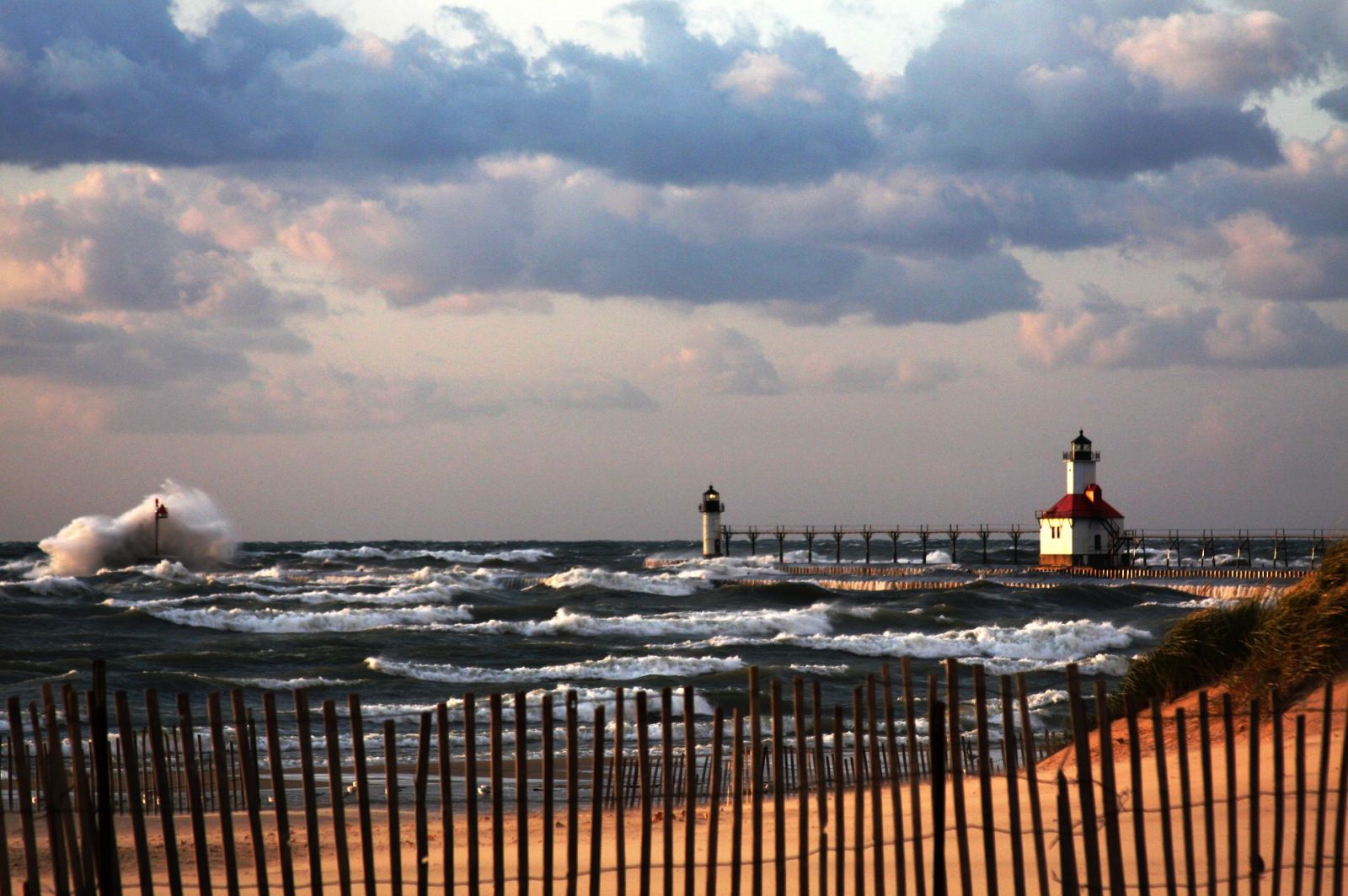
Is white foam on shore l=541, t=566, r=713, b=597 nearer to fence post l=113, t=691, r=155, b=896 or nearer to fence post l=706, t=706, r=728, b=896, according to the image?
Result: fence post l=706, t=706, r=728, b=896

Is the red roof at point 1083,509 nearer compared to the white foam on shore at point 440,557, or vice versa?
the red roof at point 1083,509

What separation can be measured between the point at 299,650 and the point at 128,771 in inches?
911

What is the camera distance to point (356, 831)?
10.1 metres

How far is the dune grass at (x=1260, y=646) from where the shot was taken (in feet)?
30.4

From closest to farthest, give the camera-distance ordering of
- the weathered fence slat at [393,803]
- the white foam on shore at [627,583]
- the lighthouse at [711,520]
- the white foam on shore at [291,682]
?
1. the weathered fence slat at [393,803]
2. the white foam on shore at [291,682]
3. the white foam on shore at [627,583]
4. the lighthouse at [711,520]

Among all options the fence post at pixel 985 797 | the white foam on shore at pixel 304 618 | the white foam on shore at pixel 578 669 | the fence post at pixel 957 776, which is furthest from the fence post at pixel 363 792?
the white foam on shore at pixel 304 618

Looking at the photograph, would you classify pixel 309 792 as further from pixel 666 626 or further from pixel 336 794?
pixel 666 626

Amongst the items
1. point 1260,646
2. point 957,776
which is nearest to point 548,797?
point 957,776

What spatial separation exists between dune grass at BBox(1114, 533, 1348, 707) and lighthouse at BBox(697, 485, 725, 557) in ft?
207

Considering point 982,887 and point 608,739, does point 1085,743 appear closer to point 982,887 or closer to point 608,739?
point 982,887

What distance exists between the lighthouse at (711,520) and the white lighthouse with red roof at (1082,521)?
19.8 m

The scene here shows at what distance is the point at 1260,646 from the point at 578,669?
1529cm

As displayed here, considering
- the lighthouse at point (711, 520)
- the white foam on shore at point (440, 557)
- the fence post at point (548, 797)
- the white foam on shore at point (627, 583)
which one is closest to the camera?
the fence post at point (548, 797)

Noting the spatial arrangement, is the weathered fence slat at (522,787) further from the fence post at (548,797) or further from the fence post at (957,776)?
the fence post at (957,776)
